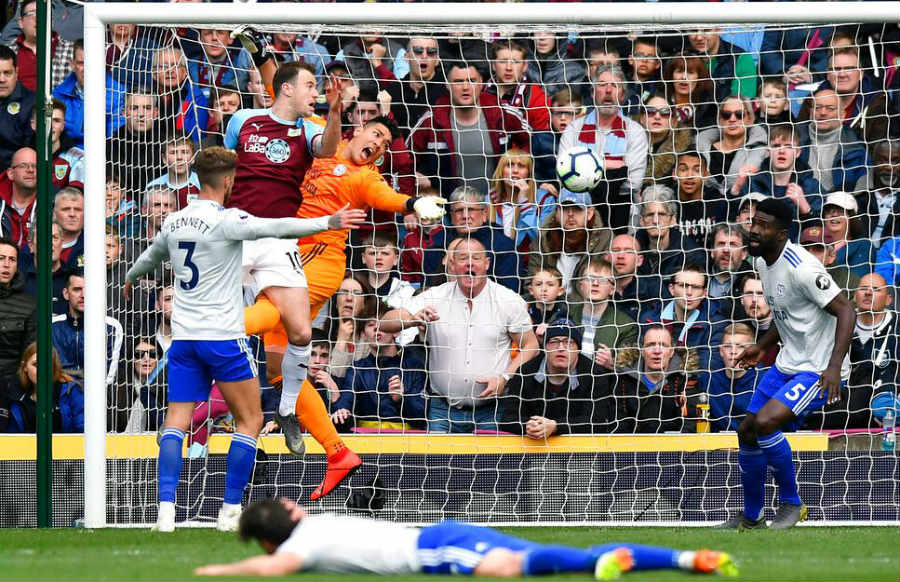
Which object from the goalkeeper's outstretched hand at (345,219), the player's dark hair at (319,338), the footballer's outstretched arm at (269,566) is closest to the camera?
the footballer's outstretched arm at (269,566)

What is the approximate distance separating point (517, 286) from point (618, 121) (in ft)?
5.11

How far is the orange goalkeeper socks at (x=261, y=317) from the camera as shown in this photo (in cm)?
862

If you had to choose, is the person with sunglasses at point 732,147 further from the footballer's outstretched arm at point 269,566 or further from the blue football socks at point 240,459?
the footballer's outstretched arm at point 269,566

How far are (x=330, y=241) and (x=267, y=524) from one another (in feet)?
14.0

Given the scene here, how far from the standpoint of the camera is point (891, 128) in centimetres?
1077

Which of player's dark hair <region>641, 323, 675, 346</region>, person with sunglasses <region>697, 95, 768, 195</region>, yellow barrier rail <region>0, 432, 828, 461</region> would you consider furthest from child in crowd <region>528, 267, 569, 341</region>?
person with sunglasses <region>697, 95, 768, 195</region>

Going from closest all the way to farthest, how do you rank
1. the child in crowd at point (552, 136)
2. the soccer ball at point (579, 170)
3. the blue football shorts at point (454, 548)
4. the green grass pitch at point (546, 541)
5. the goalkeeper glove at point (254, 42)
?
1. the blue football shorts at point (454, 548)
2. the green grass pitch at point (546, 541)
3. the goalkeeper glove at point (254, 42)
4. the soccer ball at point (579, 170)
5. the child in crowd at point (552, 136)

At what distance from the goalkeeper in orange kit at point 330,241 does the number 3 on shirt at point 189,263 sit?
87 centimetres

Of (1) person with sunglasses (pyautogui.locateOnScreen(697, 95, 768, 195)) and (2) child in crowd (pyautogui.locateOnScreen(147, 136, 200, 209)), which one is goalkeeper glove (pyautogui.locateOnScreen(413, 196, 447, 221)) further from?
(1) person with sunglasses (pyautogui.locateOnScreen(697, 95, 768, 195))

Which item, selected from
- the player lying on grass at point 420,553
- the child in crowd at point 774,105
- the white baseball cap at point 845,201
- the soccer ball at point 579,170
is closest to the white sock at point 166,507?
the player lying on grass at point 420,553

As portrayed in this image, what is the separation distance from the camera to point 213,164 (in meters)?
7.73

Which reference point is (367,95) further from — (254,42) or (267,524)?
(267,524)

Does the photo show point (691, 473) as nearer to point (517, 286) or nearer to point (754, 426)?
point (754, 426)

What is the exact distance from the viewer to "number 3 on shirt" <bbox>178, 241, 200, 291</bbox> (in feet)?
25.4
